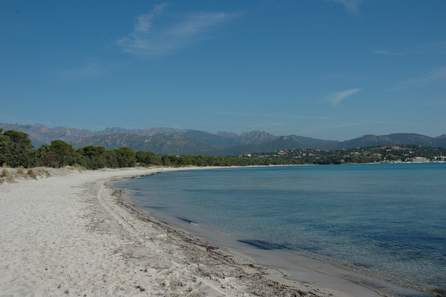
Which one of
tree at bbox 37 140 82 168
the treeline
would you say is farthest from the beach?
tree at bbox 37 140 82 168

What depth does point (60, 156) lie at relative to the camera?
106m

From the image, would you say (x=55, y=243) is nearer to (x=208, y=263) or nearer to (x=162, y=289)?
(x=208, y=263)

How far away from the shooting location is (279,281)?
1195cm

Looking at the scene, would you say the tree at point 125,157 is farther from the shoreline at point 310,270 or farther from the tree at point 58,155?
the shoreline at point 310,270

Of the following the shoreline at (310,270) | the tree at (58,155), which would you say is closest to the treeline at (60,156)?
the tree at (58,155)

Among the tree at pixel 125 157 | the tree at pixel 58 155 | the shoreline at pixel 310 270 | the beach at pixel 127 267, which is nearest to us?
the beach at pixel 127 267

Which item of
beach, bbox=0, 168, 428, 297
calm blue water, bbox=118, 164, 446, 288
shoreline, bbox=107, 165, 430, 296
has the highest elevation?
beach, bbox=0, 168, 428, 297

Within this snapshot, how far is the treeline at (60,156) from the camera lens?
80.6m

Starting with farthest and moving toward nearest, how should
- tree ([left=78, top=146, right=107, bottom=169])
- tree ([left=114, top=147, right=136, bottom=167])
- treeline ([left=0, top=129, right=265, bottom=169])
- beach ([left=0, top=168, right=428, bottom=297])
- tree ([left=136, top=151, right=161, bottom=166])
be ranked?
tree ([left=136, top=151, right=161, bottom=166]), tree ([left=114, top=147, right=136, bottom=167]), tree ([left=78, top=146, right=107, bottom=169]), treeline ([left=0, top=129, right=265, bottom=169]), beach ([left=0, top=168, right=428, bottom=297])

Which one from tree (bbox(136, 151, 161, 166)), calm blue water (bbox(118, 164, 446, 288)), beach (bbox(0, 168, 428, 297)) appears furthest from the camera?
tree (bbox(136, 151, 161, 166))

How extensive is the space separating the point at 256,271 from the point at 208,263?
4.99 feet

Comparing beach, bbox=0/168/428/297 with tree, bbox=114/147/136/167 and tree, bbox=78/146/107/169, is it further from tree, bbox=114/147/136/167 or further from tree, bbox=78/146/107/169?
tree, bbox=114/147/136/167

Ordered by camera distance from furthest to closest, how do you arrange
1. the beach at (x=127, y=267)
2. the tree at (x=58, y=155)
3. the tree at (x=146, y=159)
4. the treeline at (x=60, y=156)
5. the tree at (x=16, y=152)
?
the tree at (x=146, y=159)
the tree at (x=58, y=155)
the treeline at (x=60, y=156)
the tree at (x=16, y=152)
the beach at (x=127, y=267)

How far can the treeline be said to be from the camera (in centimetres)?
8056
